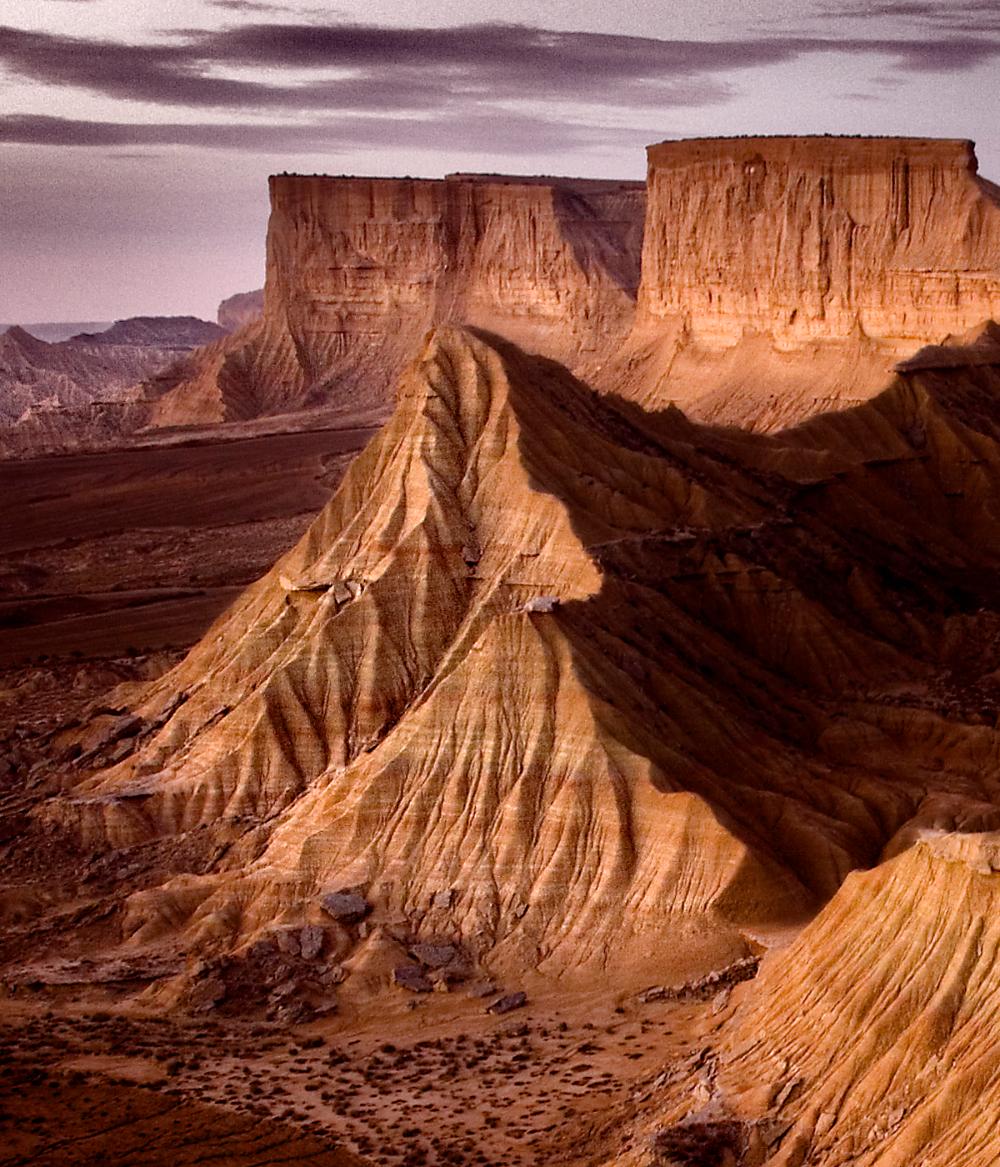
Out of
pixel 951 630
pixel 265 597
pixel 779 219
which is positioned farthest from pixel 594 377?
pixel 265 597

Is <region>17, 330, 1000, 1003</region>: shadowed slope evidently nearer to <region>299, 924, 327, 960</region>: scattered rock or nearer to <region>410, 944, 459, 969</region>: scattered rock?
<region>410, 944, 459, 969</region>: scattered rock

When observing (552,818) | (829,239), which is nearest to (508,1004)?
(552,818)

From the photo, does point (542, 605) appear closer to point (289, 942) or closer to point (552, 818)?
point (552, 818)

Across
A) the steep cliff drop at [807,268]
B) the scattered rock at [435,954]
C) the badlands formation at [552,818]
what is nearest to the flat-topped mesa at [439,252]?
the steep cliff drop at [807,268]

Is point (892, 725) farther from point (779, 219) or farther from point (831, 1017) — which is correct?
point (779, 219)

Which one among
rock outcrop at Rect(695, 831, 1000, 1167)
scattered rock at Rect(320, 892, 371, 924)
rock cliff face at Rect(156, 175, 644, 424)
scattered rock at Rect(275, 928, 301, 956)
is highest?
rock cliff face at Rect(156, 175, 644, 424)

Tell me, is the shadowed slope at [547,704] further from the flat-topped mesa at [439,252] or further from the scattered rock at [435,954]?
the flat-topped mesa at [439,252]

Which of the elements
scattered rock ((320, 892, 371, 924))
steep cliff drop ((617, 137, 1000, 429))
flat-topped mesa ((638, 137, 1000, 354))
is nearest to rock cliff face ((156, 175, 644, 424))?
steep cliff drop ((617, 137, 1000, 429))
